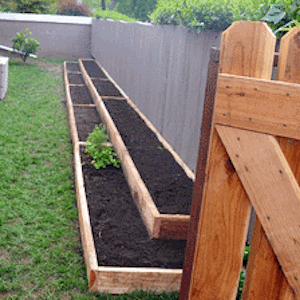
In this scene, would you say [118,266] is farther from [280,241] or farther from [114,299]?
[280,241]

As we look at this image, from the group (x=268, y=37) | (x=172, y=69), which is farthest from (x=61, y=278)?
(x=172, y=69)

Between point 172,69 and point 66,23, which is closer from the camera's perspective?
point 172,69

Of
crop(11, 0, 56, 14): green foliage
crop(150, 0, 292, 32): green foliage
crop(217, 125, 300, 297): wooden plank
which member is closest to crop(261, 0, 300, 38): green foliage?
crop(150, 0, 292, 32): green foliage

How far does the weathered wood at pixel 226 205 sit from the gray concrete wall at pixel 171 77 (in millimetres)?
2743

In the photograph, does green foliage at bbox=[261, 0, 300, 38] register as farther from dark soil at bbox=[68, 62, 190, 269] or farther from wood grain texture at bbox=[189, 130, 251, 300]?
dark soil at bbox=[68, 62, 190, 269]

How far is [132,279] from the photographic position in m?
3.12

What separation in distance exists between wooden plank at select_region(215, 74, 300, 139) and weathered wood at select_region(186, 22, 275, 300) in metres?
0.06

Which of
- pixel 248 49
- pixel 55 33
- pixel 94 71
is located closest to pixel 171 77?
pixel 248 49

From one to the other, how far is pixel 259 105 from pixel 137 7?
42.3 metres

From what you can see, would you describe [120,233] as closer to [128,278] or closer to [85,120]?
[128,278]

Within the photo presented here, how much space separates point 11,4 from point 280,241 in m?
25.9

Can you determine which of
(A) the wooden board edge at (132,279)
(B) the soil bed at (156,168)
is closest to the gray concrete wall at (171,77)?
(B) the soil bed at (156,168)

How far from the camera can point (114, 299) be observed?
3070mm

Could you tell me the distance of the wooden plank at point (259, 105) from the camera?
1.63 metres
